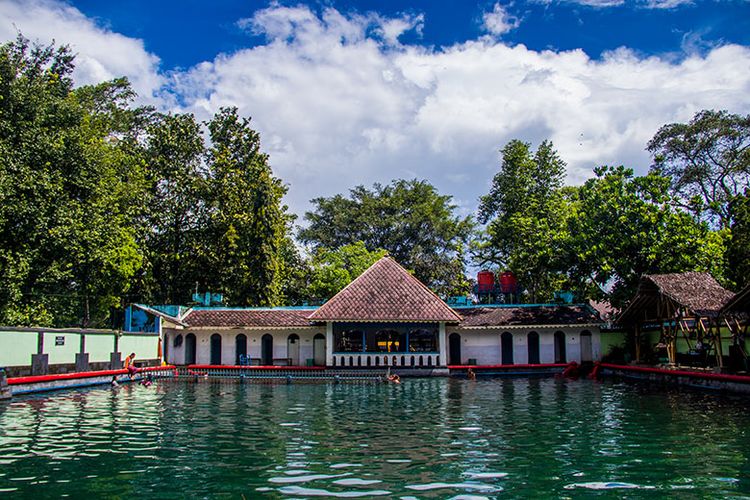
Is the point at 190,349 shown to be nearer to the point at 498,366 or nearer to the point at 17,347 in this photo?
the point at 17,347

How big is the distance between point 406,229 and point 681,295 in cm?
3081

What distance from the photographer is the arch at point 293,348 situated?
36.3 m

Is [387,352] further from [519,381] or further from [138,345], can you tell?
[138,345]

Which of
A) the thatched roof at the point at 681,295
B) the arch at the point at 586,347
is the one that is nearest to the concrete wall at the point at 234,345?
the arch at the point at 586,347

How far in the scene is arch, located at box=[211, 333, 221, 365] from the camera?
36.5 meters

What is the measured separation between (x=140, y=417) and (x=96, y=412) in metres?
1.90

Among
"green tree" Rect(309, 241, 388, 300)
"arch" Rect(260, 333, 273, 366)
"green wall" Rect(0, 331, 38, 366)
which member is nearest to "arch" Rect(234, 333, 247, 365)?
"arch" Rect(260, 333, 273, 366)

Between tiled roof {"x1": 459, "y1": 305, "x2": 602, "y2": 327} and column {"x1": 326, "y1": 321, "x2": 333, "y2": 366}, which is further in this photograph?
tiled roof {"x1": 459, "y1": 305, "x2": 602, "y2": 327}

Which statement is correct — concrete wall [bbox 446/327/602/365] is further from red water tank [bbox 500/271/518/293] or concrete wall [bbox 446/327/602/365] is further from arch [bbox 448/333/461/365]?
red water tank [bbox 500/271/518/293]

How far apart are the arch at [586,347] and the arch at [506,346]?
4144 mm

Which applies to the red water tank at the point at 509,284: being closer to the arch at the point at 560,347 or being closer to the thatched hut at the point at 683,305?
the arch at the point at 560,347

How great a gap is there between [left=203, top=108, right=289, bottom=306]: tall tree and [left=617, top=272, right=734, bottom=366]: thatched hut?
70.2 ft

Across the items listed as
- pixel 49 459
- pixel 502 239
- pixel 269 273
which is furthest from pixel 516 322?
pixel 49 459

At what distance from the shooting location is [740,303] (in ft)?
74.0
